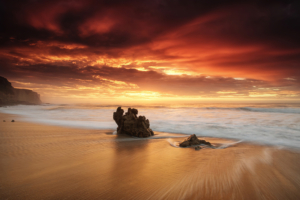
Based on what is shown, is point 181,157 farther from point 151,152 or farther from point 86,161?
point 86,161

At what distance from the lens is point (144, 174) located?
130 inches

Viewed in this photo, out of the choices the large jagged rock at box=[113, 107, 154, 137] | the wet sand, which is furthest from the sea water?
the wet sand

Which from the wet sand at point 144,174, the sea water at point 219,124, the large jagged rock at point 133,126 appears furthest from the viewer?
the sea water at point 219,124

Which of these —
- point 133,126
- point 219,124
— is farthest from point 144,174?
point 219,124

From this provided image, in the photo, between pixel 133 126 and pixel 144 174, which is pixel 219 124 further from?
pixel 144 174

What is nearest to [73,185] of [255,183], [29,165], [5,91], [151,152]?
[29,165]

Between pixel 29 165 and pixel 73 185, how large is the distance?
1697 millimetres

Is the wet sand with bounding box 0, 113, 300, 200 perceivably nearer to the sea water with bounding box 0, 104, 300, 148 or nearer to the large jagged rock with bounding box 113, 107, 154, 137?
the large jagged rock with bounding box 113, 107, 154, 137

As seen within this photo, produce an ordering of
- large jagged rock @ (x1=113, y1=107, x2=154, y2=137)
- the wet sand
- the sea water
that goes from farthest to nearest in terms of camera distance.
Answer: the sea water < large jagged rock @ (x1=113, y1=107, x2=154, y2=137) < the wet sand

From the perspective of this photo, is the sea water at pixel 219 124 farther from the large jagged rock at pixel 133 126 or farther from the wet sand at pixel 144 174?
the wet sand at pixel 144 174

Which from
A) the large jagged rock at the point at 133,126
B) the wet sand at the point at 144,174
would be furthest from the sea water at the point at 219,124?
the wet sand at the point at 144,174

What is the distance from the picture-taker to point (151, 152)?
16.3 feet

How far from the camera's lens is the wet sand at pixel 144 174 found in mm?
2602

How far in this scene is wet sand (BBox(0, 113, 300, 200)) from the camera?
2.60 m
